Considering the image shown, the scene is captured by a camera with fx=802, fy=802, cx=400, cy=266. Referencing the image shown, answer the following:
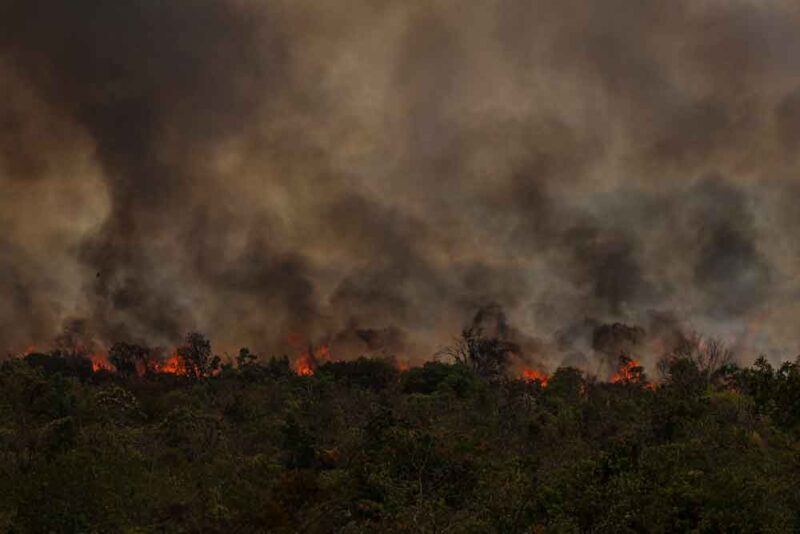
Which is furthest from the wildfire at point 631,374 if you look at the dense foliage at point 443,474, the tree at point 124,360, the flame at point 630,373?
the tree at point 124,360

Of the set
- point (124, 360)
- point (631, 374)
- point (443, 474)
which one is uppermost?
point (124, 360)

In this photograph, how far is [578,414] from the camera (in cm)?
7688

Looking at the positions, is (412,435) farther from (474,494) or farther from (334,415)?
(334,415)

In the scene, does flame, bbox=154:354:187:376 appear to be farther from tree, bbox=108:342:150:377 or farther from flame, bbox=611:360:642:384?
flame, bbox=611:360:642:384

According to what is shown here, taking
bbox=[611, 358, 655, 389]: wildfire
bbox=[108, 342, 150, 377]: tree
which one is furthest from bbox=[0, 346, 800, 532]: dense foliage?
bbox=[108, 342, 150, 377]: tree

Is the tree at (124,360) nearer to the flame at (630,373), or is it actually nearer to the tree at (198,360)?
the tree at (198,360)

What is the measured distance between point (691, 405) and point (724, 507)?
22.7 metres

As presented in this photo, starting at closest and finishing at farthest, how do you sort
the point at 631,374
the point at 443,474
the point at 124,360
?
the point at 443,474, the point at 631,374, the point at 124,360

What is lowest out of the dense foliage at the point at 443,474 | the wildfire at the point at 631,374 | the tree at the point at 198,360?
the dense foliage at the point at 443,474

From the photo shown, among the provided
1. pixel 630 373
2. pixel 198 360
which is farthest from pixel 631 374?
pixel 198 360

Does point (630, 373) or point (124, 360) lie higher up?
point (124, 360)

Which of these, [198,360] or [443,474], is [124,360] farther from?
[443,474]

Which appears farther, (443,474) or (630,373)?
(630,373)

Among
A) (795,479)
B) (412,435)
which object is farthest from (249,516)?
(795,479)
